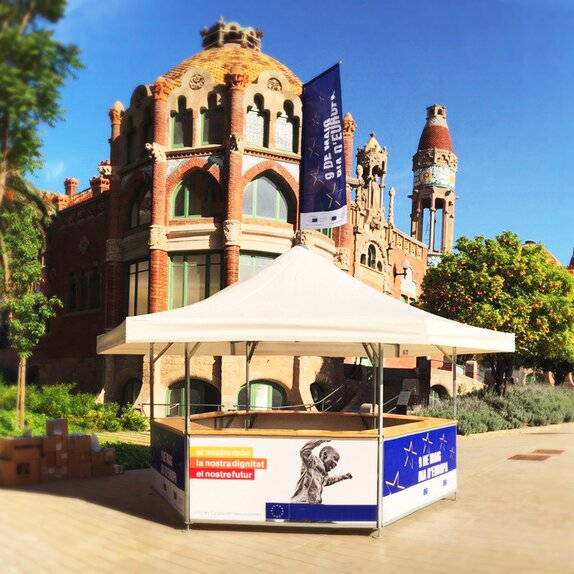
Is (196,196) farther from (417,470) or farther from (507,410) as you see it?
(417,470)

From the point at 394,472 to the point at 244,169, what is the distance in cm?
1659

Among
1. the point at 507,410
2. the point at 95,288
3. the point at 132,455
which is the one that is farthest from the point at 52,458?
the point at 95,288

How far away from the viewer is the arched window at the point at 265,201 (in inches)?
914

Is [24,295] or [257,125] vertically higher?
[257,125]

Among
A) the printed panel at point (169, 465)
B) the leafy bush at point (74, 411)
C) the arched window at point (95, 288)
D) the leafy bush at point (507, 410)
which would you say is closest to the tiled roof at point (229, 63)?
the arched window at point (95, 288)

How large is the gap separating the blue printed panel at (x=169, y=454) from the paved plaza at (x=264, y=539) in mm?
530

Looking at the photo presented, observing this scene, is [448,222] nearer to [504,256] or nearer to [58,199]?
[504,256]

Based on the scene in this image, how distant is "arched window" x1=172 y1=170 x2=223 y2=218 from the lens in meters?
23.3

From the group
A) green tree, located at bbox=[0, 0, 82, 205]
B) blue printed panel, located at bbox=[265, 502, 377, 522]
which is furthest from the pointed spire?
green tree, located at bbox=[0, 0, 82, 205]

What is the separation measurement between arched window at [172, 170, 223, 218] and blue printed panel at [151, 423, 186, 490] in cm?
1453

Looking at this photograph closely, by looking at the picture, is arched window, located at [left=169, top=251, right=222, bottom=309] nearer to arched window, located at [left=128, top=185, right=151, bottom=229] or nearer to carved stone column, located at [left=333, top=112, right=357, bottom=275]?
arched window, located at [left=128, top=185, right=151, bottom=229]

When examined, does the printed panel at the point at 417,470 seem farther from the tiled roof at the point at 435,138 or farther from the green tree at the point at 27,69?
the tiled roof at the point at 435,138

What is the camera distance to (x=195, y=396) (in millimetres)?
22531

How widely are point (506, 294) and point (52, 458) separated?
19507 millimetres
